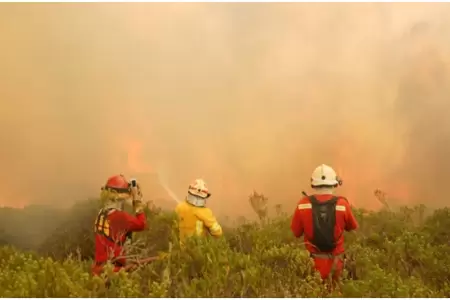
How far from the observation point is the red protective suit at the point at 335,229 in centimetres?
324

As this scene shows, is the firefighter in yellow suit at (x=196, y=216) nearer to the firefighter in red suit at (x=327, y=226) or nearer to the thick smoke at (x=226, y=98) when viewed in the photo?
the thick smoke at (x=226, y=98)

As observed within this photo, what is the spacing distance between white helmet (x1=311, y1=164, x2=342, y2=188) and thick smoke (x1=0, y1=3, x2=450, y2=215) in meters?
0.30

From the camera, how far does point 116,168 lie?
12.0 ft

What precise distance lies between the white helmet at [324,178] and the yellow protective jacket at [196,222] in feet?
1.99

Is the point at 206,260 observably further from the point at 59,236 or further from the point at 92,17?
the point at 92,17

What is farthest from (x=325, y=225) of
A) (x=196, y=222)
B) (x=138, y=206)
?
(x=138, y=206)

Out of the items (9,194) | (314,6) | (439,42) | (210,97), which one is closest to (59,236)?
(9,194)

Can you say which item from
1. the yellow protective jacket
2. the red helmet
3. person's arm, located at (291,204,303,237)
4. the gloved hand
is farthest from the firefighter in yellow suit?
person's arm, located at (291,204,303,237)

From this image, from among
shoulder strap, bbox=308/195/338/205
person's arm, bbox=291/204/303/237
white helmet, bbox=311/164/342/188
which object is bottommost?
person's arm, bbox=291/204/303/237

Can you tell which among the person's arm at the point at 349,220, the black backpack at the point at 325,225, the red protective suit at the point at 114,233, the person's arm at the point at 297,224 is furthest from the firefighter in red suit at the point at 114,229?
the person's arm at the point at 349,220

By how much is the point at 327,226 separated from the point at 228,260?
1.88ft

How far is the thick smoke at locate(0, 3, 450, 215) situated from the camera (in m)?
3.70

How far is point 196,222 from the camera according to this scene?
3.35m

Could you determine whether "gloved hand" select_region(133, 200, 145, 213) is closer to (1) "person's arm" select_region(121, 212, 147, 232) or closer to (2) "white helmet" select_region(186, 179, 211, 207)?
(1) "person's arm" select_region(121, 212, 147, 232)
